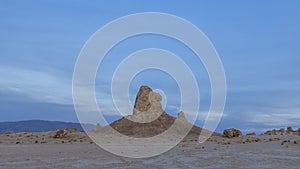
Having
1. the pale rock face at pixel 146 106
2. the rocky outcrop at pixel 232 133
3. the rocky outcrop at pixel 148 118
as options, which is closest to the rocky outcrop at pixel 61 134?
the rocky outcrop at pixel 148 118

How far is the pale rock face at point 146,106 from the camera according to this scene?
64256 millimetres

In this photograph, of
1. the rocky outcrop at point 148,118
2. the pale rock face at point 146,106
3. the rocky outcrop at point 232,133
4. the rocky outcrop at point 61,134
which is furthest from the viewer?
the pale rock face at point 146,106

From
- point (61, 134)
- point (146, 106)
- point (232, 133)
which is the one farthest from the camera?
point (146, 106)

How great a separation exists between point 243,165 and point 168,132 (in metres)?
41.6

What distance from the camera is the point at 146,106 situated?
6488 cm

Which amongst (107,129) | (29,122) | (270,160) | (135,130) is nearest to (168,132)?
(135,130)

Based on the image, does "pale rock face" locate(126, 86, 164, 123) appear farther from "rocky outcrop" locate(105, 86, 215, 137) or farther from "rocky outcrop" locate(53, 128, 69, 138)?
Answer: "rocky outcrop" locate(53, 128, 69, 138)

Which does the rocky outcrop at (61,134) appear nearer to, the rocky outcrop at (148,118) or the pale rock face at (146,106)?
the rocky outcrop at (148,118)

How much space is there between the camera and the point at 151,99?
217ft

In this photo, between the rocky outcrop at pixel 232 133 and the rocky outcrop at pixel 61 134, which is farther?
the rocky outcrop at pixel 232 133

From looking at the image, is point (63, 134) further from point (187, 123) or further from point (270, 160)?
point (270, 160)

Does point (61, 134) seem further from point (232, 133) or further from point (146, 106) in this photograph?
point (232, 133)

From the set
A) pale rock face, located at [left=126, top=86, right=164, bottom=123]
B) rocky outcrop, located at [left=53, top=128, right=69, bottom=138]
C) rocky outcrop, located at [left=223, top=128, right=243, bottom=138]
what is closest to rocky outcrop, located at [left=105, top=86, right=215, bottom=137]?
pale rock face, located at [left=126, top=86, right=164, bottom=123]

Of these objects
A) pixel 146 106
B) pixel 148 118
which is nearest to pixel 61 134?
pixel 148 118
